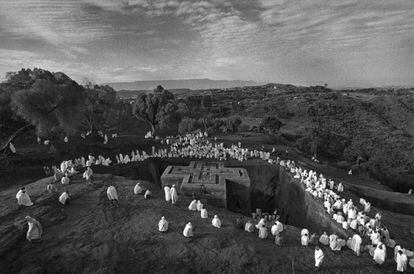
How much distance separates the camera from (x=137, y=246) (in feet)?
39.8

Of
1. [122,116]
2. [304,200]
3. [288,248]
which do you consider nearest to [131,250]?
[288,248]

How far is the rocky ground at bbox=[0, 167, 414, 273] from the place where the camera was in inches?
431

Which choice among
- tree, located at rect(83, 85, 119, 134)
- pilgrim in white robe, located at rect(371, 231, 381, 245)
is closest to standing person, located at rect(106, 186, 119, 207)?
pilgrim in white robe, located at rect(371, 231, 381, 245)

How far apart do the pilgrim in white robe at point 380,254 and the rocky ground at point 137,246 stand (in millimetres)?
272

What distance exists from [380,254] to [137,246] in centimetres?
1001

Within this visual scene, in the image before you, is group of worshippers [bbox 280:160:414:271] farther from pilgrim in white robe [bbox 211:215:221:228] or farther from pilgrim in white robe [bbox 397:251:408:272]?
pilgrim in white robe [bbox 211:215:221:228]

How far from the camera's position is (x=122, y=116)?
56594 millimetres

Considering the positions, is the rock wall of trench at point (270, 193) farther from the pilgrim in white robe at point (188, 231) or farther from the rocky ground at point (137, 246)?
the pilgrim in white robe at point (188, 231)

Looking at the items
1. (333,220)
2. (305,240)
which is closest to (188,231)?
(305,240)

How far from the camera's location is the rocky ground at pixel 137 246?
10.9 m

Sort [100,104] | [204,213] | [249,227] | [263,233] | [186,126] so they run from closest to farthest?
[263,233], [249,227], [204,213], [100,104], [186,126]

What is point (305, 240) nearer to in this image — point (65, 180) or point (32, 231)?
point (32, 231)

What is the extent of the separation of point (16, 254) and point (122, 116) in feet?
155

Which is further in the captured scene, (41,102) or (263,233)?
(41,102)
